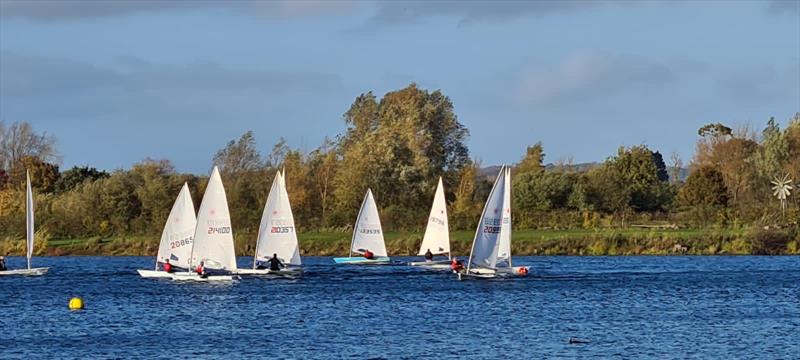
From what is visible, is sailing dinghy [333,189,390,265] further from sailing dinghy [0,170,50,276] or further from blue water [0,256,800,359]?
sailing dinghy [0,170,50,276]

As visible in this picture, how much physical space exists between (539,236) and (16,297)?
47.7 m

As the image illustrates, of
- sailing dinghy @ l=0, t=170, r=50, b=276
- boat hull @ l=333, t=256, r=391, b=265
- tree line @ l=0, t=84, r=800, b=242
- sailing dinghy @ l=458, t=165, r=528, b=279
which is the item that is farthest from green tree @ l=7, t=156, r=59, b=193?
sailing dinghy @ l=458, t=165, r=528, b=279

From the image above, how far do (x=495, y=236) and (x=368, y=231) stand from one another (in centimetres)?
1626

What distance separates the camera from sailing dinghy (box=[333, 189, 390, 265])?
9038cm

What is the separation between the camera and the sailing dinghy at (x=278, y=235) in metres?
79.6

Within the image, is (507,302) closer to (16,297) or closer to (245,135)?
(16,297)

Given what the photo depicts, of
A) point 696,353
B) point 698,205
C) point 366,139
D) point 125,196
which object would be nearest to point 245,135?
point 366,139

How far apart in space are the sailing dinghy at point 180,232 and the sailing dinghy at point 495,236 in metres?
14.2

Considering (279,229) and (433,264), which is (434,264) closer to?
(433,264)

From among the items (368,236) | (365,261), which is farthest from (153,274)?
(368,236)

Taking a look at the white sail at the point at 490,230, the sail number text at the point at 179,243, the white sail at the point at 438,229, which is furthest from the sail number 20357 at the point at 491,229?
the sail number text at the point at 179,243

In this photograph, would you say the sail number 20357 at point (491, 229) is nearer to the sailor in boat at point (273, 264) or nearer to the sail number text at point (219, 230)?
the sailor in boat at point (273, 264)

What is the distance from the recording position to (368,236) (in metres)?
91.2

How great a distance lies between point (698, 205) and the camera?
12975cm
